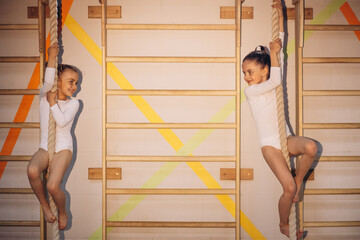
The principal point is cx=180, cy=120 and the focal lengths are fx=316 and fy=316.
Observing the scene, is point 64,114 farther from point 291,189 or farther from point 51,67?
point 291,189

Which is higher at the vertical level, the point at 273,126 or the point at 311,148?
the point at 273,126

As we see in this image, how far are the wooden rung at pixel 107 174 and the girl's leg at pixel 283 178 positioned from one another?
1.16 metres

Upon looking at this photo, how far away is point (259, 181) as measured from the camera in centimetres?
256

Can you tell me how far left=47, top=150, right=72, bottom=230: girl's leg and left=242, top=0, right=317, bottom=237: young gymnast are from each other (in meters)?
1.32

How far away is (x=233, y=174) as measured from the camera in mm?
2547

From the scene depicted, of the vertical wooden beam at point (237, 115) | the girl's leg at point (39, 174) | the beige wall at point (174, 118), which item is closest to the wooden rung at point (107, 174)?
the beige wall at point (174, 118)

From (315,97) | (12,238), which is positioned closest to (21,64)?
(12,238)

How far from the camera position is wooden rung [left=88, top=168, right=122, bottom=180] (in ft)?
8.30

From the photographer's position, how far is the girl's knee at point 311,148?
195cm

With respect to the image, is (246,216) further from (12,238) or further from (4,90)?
(4,90)

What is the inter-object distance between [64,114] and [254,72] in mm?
1324

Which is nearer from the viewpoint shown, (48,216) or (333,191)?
(48,216)

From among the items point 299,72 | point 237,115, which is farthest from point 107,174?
point 299,72

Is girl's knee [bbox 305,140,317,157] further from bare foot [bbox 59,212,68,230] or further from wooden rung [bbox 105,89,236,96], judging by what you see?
bare foot [bbox 59,212,68,230]
